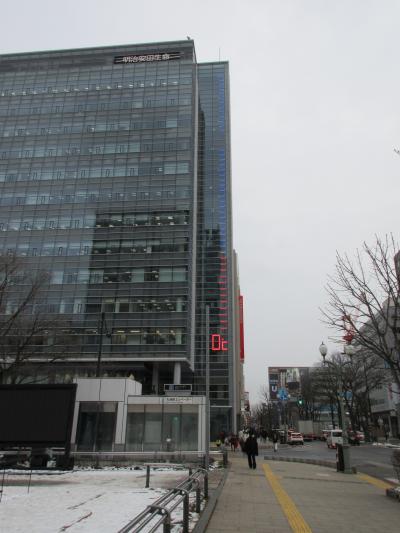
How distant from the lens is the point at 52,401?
21250mm

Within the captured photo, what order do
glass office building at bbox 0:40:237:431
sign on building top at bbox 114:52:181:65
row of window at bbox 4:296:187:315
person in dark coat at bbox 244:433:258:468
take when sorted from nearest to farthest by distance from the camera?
1. person in dark coat at bbox 244:433:258:468
2. glass office building at bbox 0:40:237:431
3. row of window at bbox 4:296:187:315
4. sign on building top at bbox 114:52:181:65

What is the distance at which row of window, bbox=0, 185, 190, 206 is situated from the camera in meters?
74.4

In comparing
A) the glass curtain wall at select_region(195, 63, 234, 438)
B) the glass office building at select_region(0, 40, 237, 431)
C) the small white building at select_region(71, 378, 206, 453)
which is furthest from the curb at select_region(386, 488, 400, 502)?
the glass curtain wall at select_region(195, 63, 234, 438)

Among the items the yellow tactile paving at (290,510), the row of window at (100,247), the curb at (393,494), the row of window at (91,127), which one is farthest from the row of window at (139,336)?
the curb at (393,494)

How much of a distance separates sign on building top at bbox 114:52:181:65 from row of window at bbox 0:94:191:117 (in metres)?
10.9

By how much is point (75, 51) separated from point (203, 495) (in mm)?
98869

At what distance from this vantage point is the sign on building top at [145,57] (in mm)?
88125

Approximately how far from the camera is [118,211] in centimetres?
7444

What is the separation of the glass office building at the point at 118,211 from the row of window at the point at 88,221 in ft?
0.60

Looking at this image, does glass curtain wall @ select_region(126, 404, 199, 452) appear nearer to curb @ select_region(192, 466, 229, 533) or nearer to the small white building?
the small white building

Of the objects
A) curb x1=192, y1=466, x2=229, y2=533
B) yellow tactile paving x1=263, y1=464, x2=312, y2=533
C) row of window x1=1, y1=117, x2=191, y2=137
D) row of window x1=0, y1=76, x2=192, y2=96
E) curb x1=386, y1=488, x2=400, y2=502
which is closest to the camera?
curb x1=192, y1=466, x2=229, y2=533

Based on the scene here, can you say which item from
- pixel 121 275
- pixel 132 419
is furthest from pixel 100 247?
pixel 132 419

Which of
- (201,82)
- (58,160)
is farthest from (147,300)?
(201,82)

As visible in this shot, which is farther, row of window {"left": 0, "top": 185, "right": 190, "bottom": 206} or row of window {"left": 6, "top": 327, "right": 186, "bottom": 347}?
row of window {"left": 0, "top": 185, "right": 190, "bottom": 206}
